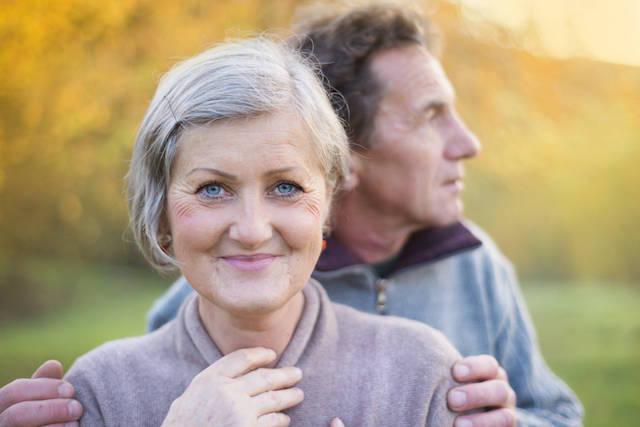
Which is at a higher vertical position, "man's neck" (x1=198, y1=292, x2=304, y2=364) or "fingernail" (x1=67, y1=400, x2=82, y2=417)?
"man's neck" (x1=198, y1=292, x2=304, y2=364)

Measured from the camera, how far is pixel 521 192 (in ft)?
22.8

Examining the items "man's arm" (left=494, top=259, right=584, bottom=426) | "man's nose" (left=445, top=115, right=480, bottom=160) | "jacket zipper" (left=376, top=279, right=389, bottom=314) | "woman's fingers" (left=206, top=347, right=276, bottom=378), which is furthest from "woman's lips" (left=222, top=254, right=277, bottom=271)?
"man's arm" (left=494, top=259, right=584, bottom=426)

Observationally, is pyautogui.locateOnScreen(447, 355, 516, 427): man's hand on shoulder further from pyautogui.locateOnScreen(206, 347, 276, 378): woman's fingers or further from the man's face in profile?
the man's face in profile

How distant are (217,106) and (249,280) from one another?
16.9 inches

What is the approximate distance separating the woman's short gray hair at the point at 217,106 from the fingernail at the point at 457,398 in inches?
26.4

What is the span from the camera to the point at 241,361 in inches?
70.6

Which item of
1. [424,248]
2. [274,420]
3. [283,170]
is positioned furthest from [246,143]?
[424,248]

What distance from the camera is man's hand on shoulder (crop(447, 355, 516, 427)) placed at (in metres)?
1.88

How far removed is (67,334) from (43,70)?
2.56 m

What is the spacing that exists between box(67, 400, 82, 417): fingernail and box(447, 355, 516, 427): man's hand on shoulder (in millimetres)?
985

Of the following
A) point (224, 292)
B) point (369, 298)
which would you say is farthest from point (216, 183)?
point (369, 298)

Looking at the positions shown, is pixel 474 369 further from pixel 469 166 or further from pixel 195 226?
pixel 469 166

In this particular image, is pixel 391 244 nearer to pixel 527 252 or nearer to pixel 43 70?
pixel 43 70

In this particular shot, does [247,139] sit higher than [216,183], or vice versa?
[247,139]
